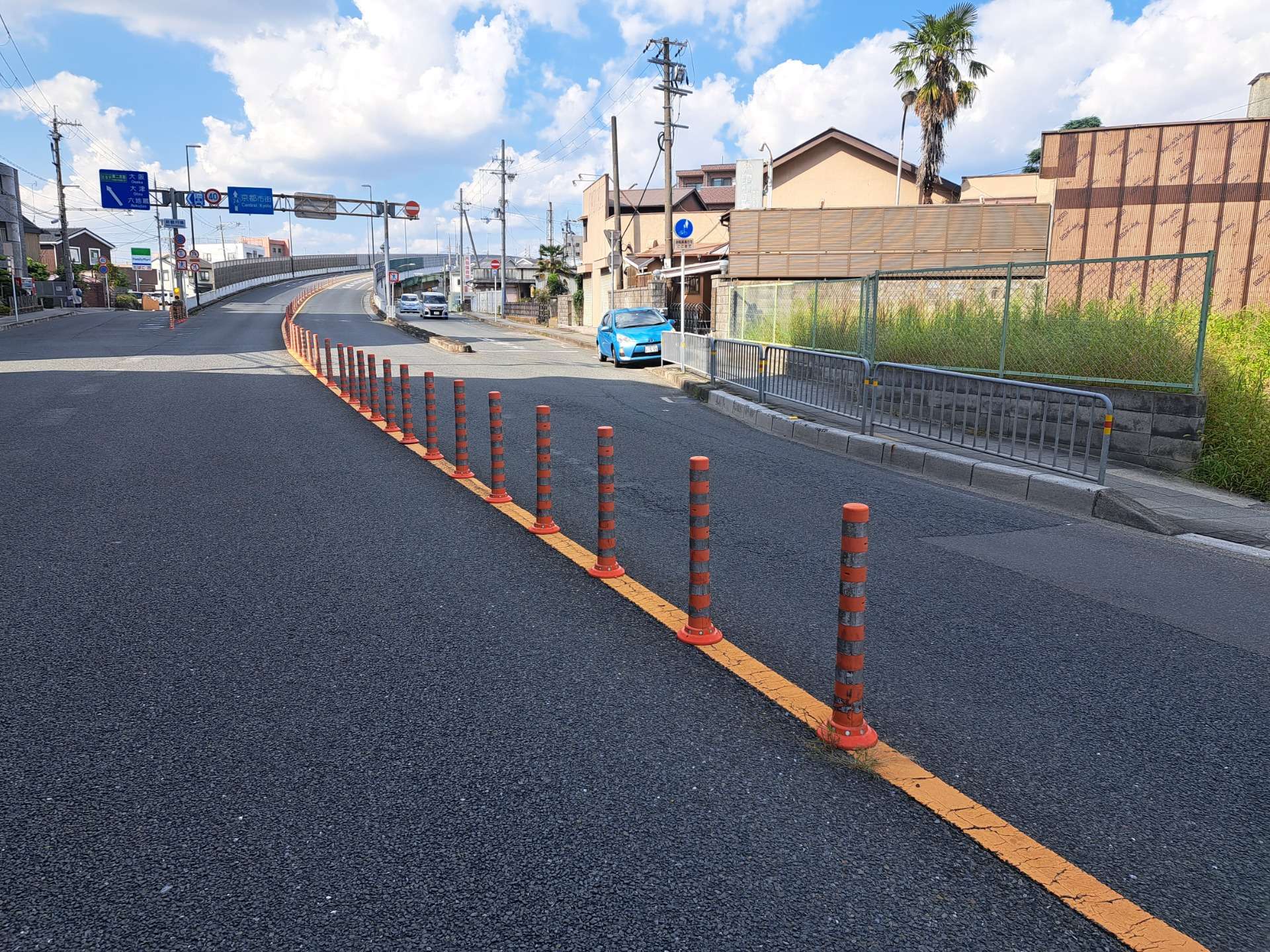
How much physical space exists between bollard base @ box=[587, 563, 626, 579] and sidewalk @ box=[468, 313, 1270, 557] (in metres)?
4.72

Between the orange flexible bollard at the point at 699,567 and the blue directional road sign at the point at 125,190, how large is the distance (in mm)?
53885

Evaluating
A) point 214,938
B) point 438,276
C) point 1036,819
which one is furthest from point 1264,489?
point 438,276

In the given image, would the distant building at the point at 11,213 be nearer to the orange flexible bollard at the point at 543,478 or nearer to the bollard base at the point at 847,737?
the orange flexible bollard at the point at 543,478

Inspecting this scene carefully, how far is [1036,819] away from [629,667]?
193cm

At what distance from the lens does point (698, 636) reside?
478 cm

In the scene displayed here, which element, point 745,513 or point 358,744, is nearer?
point 358,744

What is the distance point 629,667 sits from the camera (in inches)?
175

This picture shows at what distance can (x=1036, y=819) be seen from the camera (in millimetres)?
3209

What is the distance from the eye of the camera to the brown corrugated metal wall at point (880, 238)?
27.3 meters

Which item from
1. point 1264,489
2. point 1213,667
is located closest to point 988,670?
point 1213,667

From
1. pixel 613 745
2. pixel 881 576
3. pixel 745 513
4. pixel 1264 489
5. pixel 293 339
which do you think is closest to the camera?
pixel 613 745

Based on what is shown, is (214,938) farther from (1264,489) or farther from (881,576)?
(1264,489)

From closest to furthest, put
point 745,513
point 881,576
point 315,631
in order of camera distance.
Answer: point 315,631 → point 881,576 → point 745,513

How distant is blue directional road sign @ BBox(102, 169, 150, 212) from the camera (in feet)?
161
